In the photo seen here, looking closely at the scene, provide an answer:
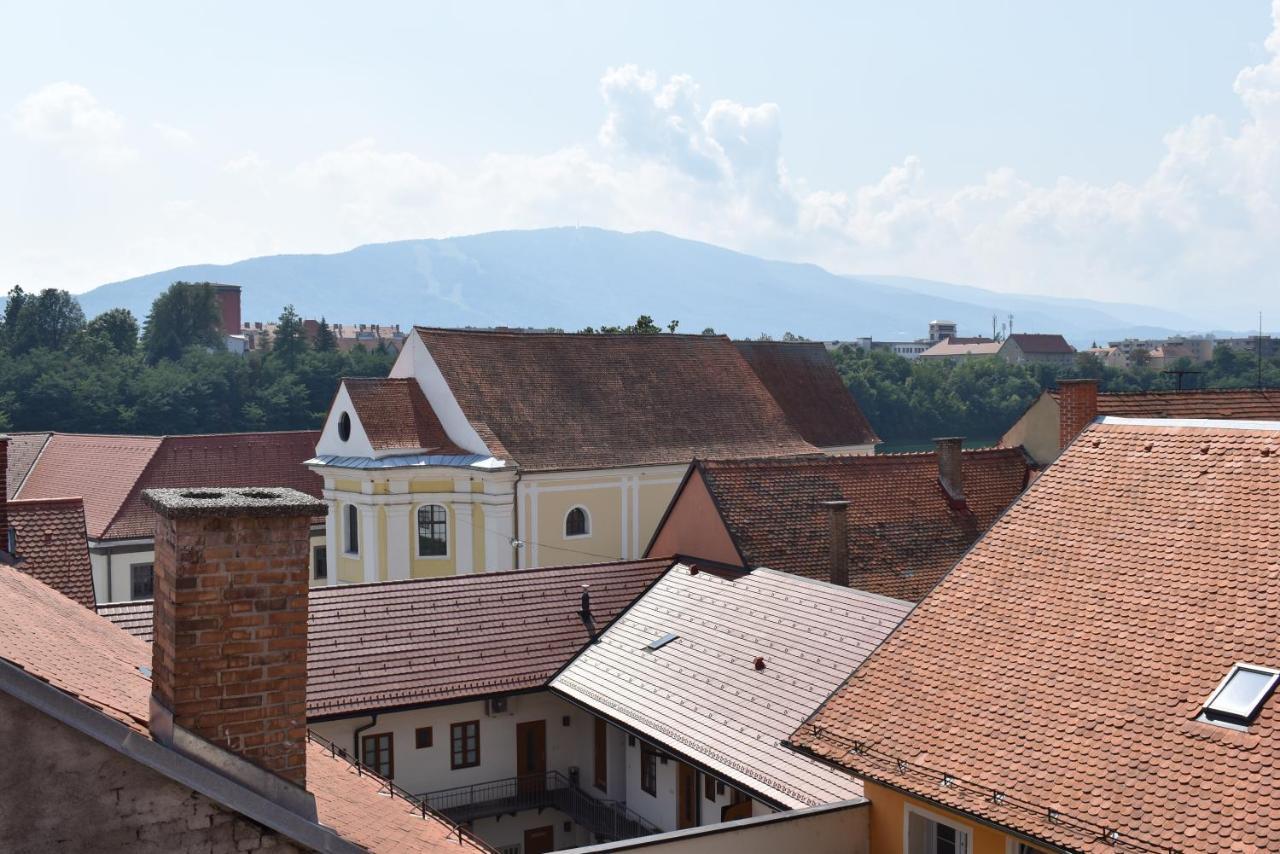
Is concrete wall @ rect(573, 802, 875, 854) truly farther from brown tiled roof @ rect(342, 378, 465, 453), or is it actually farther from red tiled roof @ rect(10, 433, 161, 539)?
red tiled roof @ rect(10, 433, 161, 539)

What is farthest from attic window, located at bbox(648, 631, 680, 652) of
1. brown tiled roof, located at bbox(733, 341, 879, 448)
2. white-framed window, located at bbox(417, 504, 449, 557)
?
brown tiled roof, located at bbox(733, 341, 879, 448)

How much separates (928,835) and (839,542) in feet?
44.4

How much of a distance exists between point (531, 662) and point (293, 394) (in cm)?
8206

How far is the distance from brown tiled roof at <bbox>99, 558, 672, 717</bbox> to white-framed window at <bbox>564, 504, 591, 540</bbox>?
13.2m

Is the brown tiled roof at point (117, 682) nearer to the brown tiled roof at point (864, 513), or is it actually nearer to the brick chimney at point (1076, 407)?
the brown tiled roof at point (864, 513)

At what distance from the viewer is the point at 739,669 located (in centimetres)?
2138

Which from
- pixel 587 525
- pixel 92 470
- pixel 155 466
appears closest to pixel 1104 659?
pixel 587 525

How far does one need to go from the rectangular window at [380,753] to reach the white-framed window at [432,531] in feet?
57.2

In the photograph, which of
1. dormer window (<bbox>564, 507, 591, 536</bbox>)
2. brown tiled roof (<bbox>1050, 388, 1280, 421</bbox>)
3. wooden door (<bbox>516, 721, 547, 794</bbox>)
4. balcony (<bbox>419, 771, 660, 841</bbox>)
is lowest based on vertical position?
balcony (<bbox>419, 771, 660, 841</bbox>)

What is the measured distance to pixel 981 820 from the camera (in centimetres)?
1197

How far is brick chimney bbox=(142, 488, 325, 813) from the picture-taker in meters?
7.59

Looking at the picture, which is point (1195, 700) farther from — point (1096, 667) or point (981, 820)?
point (981, 820)

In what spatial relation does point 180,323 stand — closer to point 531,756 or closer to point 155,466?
point 155,466

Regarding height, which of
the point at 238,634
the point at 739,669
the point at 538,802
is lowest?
the point at 538,802
